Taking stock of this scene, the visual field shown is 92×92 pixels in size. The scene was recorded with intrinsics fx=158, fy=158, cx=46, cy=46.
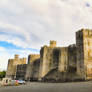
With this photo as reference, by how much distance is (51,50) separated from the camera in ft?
148

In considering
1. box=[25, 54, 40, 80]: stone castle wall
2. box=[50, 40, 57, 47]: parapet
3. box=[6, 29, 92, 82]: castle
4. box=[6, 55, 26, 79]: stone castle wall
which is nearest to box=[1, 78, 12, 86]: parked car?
box=[6, 29, 92, 82]: castle

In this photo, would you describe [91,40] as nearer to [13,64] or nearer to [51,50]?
[51,50]

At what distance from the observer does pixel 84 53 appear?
110 ft

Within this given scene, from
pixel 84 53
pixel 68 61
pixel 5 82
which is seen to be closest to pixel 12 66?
pixel 68 61

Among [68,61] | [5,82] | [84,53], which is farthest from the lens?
[68,61]

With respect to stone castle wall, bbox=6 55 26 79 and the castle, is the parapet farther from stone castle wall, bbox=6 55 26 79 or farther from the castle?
stone castle wall, bbox=6 55 26 79

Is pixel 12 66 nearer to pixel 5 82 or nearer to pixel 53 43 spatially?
pixel 53 43

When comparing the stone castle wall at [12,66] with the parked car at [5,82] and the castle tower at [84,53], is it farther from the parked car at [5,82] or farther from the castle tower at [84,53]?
the parked car at [5,82]

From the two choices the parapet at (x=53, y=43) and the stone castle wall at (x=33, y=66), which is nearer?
the parapet at (x=53, y=43)

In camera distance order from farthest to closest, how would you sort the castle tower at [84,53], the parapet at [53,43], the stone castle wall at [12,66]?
the stone castle wall at [12,66] → the parapet at [53,43] → the castle tower at [84,53]

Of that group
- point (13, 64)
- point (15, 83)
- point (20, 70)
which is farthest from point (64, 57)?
point (13, 64)

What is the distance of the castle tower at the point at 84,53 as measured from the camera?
32.2m

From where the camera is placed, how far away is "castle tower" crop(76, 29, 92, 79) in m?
32.2

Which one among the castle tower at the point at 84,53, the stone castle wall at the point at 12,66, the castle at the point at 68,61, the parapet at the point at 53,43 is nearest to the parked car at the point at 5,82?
the castle at the point at 68,61
